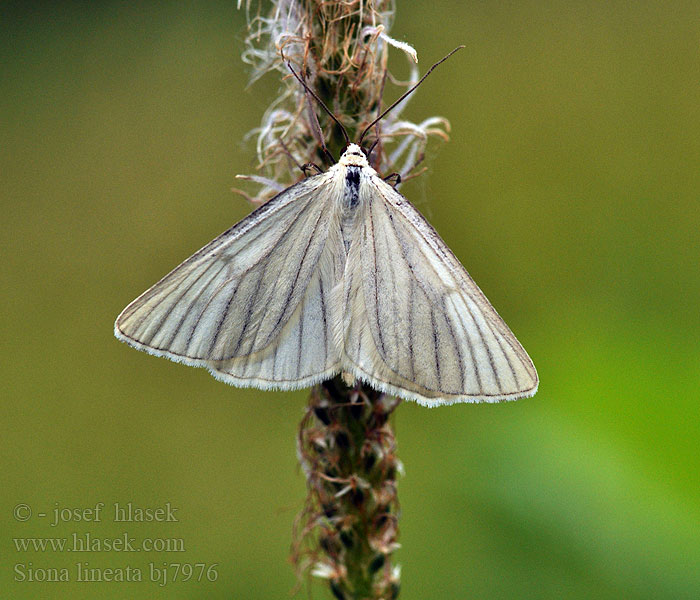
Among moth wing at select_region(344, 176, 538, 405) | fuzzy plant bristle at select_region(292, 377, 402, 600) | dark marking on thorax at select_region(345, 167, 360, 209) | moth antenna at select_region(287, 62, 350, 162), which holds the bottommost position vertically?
fuzzy plant bristle at select_region(292, 377, 402, 600)

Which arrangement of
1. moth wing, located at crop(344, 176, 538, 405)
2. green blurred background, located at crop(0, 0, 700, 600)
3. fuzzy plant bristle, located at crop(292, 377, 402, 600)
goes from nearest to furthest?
moth wing, located at crop(344, 176, 538, 405), fuzzy plant bristle, located at crop(292, 377, 402, 600), green blurred background, located at crop(0, 0, 700, 600)

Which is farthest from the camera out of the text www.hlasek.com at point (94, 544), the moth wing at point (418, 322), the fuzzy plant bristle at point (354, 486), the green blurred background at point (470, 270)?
the text www.hlasek.com at point (94, 544)

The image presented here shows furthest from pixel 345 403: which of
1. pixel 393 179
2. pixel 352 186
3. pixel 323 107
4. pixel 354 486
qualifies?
pixel 323 107

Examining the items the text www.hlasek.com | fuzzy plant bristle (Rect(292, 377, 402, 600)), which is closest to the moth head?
fuzzy plant bristle (Rect(292, 377, 402, 600))

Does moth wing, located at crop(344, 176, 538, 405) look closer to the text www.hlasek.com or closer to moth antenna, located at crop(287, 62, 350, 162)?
moth antenna, located at crop(287, 62, 350, 162)

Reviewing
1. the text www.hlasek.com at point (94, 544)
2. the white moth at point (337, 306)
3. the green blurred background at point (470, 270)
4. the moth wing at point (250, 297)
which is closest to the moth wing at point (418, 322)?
the white moth at point (337, 306)

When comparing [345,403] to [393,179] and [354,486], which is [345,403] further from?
[393,179]

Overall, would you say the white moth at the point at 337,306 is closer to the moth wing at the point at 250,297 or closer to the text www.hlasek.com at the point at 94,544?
the moth wing at the point at 250,297
